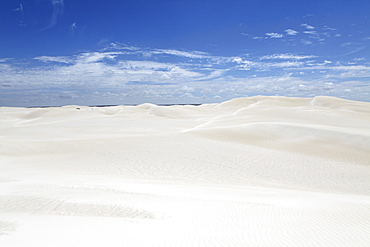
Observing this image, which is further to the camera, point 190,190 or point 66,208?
point 190,190

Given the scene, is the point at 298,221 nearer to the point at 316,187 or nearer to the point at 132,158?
the point at 316,187

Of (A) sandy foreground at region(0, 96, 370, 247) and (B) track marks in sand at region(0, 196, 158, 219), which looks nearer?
(A) sandy foreground at region(0, 96, 370, 247)

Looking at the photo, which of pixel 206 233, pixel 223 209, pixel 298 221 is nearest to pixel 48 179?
pixel 223 209

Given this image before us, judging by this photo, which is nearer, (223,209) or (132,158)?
(223,209)

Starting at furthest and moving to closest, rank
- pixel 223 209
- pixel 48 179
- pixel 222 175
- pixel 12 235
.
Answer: pixel 222 175 → pixel 48 179 → pixel 223 209 → pixel 12 235

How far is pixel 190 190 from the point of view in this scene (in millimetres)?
9609

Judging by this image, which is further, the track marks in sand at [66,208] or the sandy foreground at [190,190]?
the track marks in sand at [66,208]

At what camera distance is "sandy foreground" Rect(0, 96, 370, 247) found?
5020 mm

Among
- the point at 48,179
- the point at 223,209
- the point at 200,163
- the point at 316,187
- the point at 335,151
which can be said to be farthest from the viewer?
the point at 335,151

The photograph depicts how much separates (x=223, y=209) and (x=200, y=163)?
788 centimetres

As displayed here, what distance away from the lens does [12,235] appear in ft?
15.8

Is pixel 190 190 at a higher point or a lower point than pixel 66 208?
lower

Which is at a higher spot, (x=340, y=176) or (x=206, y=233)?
(x=206, y=233)

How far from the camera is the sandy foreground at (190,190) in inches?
198
